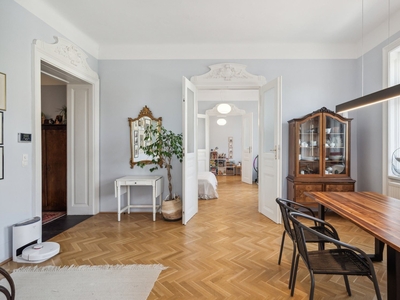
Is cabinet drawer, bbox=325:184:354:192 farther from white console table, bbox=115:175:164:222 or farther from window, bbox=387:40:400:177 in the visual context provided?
white console table, bbox=115:175:164:222

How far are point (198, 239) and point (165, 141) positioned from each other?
5.71ft

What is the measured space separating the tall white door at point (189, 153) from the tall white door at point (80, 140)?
1783 mm

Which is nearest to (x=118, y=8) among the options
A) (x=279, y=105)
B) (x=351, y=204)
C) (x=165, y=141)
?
(x=165, y=141)

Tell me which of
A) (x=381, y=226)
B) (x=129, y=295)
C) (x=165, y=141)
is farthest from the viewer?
(x=165, y=141)

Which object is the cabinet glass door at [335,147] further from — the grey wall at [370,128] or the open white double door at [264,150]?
the open white double door at [264,150]

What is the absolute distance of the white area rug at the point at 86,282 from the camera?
2.00 meters

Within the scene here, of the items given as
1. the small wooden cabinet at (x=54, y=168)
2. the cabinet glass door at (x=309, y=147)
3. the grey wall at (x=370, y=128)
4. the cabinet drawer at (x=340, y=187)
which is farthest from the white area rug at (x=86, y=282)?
the grey wall at (x=370, y=128)

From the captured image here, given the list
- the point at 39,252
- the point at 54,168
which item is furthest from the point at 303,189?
the point at 54,168

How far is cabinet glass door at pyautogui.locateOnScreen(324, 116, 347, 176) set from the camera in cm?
402

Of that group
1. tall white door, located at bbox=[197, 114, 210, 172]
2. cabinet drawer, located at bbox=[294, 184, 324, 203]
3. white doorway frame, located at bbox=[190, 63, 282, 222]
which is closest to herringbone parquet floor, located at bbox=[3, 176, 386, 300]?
cabinet drawer, located at bbox=[294, 184, 324, 203]

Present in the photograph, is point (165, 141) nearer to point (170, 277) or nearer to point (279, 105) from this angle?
point (279, 105)

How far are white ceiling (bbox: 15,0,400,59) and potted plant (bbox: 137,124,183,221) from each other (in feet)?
4.88

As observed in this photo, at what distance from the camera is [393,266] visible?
1429mm

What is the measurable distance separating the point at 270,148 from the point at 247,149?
407 cm
